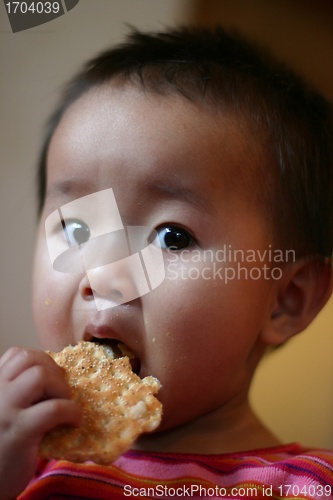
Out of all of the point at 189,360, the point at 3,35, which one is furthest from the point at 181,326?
the point at 3,35

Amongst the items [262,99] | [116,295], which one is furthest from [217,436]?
[262,99]

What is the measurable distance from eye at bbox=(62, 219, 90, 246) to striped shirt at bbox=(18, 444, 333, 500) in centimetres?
17

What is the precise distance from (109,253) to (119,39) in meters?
0.20

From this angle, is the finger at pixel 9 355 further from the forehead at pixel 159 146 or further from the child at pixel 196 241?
the forehead at pixel 159 146

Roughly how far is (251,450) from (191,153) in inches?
9.7

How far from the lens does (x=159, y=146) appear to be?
1.55ft

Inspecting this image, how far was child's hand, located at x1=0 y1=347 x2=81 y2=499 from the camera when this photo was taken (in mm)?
398

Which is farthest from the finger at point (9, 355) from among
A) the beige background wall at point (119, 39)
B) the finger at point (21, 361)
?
the beige background wall at point (119, 39)

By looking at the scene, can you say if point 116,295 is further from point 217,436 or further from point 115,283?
point 217,436

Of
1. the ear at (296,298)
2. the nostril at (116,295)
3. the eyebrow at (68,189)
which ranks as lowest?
the ear at (296,298)

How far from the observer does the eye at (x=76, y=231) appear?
0.47m

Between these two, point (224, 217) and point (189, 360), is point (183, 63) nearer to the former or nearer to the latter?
point (224, 217)

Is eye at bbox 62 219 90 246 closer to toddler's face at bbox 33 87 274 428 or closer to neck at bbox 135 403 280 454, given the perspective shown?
toddler's face at bbox 33 87 274 428

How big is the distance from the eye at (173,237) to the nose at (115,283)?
23mm
